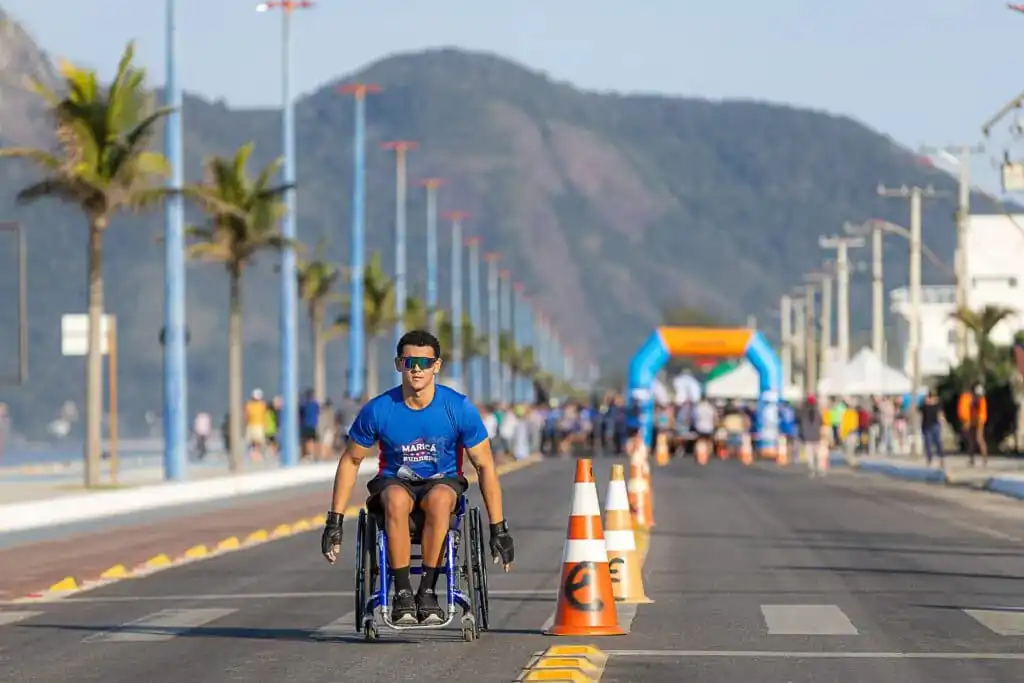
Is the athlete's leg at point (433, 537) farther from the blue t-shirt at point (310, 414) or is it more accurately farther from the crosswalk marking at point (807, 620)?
the blue t-shirt at point (310, 414)

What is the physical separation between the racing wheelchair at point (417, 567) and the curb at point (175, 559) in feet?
19.8

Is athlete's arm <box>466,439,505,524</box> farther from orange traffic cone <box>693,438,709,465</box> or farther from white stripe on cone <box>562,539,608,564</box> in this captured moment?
orange traffic cone <box>693,438,709,465</box>

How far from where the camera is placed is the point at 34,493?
40.5 meters

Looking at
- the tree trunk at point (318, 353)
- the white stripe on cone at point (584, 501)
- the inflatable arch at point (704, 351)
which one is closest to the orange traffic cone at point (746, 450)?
the inflatable arch at point (704, 351)

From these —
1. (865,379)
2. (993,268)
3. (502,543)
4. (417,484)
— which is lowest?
(502,543)

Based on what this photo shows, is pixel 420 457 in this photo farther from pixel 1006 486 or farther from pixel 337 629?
pixel 1006 486

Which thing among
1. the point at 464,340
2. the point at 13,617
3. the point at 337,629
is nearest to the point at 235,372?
the point at 13,617

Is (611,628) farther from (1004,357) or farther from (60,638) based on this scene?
(1004,357)

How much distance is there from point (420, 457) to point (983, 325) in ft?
217

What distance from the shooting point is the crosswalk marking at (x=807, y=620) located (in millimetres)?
15430

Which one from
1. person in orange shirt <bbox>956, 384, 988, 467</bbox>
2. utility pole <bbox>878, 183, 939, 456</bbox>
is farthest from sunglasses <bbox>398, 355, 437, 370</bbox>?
utility pole <bbox>878, 183, 939, 456</bbox>

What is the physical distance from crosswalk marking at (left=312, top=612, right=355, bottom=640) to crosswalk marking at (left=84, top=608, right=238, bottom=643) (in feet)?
2.91

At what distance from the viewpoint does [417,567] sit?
1439 centimetres

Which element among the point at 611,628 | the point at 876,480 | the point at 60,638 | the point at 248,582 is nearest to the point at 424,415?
the point at 611,628
